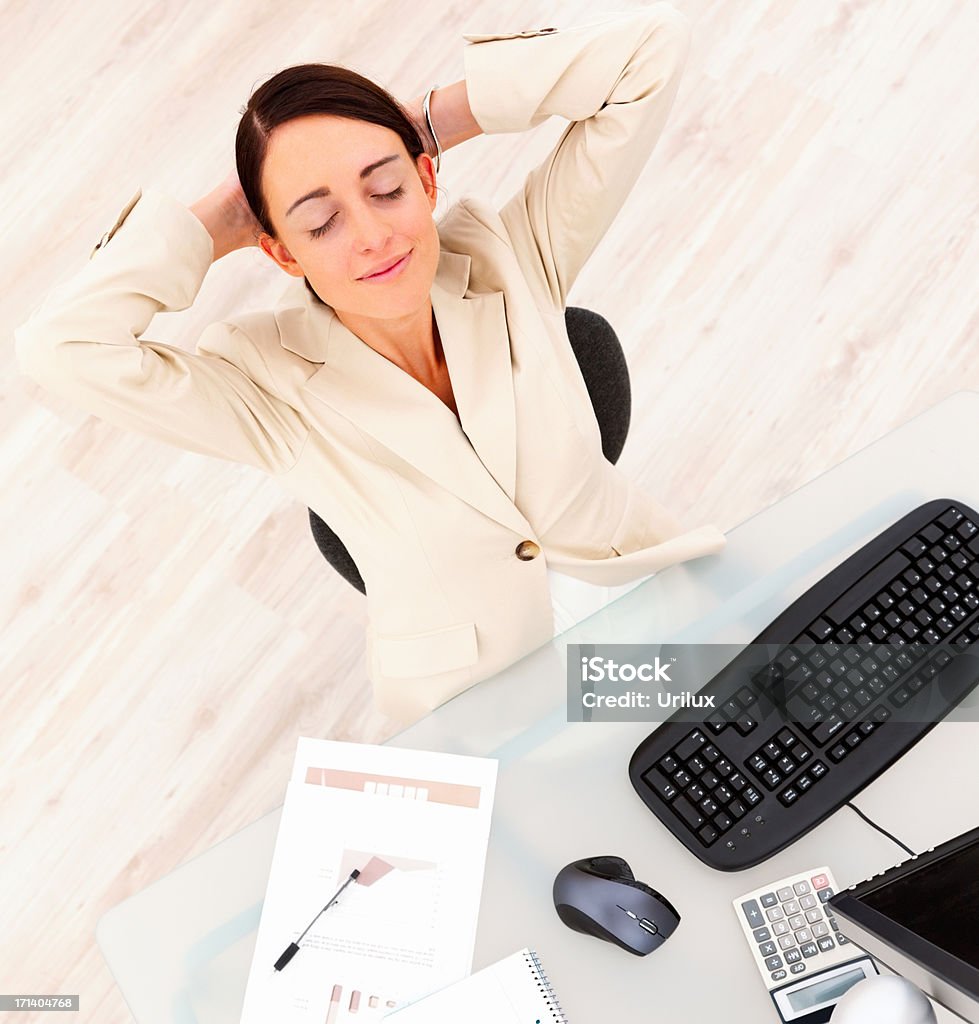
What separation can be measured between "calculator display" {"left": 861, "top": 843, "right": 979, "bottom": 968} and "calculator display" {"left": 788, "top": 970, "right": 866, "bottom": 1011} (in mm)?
158

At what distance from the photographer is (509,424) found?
1.27 m

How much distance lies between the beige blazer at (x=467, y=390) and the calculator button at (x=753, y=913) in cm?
39

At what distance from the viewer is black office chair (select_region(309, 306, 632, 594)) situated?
1451 mm

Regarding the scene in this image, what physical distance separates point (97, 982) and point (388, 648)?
3.18 ft

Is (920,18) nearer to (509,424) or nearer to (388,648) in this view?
(509,424)

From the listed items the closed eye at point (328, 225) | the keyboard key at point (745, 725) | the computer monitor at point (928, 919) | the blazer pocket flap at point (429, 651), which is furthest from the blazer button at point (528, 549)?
the computer monitor at point (928, 919)

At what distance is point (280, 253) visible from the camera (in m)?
1.19

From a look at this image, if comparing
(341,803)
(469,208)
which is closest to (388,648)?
(341,803)

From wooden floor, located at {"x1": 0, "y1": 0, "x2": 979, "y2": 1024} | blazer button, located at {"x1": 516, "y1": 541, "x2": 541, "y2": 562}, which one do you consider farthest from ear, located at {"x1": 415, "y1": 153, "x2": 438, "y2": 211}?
wooden floor, located at {"x1": 0, "y1": 0, "x2": 979, "y2": 1024}

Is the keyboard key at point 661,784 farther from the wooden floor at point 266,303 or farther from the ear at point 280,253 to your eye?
the wooden floor at point 266,303

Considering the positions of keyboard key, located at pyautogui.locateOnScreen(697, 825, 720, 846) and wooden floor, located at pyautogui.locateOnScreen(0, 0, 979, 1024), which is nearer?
keyboard key, located at pyautogui.locateOnScreen(697, 825, 720, 846)

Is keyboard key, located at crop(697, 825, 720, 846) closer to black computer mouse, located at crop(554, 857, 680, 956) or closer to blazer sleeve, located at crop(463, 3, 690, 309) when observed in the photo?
black computer mouse, located at crop(554, 857, 680, 956)

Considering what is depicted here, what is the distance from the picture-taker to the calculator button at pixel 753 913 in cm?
103

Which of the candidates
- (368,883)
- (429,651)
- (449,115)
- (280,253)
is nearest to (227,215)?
(280,253)
